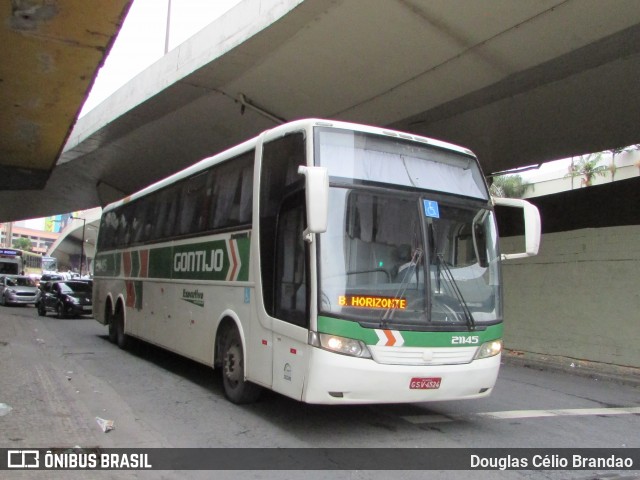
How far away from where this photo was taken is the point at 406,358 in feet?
18.5

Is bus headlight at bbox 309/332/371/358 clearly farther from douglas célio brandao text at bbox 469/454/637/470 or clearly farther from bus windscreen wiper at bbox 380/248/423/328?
douglas célio brandao text at bbox 469/454/637/470

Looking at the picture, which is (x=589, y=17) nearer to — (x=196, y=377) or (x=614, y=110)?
(x=614, y=110)

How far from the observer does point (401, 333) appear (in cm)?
563

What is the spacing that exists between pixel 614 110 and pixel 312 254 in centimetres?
1138

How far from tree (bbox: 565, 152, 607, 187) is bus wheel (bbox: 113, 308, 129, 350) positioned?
31457mm

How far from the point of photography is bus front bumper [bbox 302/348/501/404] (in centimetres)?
546

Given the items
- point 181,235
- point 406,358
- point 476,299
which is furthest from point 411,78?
point 406,358

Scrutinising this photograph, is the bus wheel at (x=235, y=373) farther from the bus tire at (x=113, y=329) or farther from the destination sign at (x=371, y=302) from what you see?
the bus tire at (x=113, y=329)

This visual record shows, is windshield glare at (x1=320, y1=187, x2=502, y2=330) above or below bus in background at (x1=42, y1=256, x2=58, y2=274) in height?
below

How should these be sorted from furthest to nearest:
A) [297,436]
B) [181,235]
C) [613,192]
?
[613,192]
[181,235]
[297,436]

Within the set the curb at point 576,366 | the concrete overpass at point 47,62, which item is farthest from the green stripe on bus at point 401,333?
the curb at point 576,366

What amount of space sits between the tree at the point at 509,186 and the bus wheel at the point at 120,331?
102 ft

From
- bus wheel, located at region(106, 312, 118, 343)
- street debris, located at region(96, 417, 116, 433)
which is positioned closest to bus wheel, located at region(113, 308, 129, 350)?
bus wheel, located at region(106, 312, 118, 343)

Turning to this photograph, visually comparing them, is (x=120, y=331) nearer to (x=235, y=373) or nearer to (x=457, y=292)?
(x=235, y=373)
